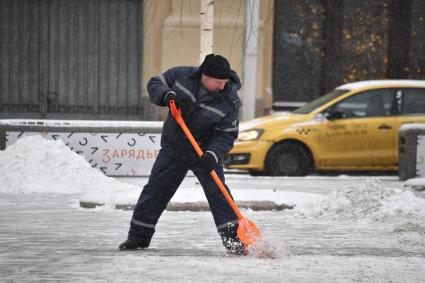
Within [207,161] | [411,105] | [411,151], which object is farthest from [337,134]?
[207,161]

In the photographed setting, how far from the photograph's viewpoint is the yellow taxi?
1423 centimetres

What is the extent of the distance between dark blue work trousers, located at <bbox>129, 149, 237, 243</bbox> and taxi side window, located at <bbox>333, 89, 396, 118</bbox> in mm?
7257

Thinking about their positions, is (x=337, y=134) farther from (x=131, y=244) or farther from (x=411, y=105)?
(x=131, y=244)

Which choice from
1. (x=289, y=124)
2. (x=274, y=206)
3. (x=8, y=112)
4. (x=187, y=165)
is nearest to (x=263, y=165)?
(x=289, y=124)

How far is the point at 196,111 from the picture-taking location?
726cm

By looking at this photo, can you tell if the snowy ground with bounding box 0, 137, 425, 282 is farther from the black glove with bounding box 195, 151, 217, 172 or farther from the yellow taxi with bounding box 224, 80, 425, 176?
the yellow taxi with bounding box 224, 80, 425, 176

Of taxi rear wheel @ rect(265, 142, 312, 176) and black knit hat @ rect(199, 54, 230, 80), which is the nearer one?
black knit hat @ rect(199, 54, 230, 80)

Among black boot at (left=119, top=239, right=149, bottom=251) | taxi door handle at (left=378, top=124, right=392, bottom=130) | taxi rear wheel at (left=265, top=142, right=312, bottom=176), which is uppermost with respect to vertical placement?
taxi door handle at (left=378, top=124, right=392, bottom=130)

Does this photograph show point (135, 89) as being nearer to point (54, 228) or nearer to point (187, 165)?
point (54, 228)

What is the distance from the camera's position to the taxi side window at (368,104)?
14430mm

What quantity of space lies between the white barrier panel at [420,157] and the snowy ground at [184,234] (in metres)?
1.91

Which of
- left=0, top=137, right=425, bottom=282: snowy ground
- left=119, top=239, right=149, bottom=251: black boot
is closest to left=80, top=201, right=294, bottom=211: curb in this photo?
left=0, top=137, right=425, bottom=282: snowy ground

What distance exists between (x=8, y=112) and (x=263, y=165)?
8937 mm

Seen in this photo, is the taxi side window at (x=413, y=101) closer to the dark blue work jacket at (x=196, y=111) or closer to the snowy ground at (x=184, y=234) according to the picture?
the snowy ground at (x=184, y=234)
